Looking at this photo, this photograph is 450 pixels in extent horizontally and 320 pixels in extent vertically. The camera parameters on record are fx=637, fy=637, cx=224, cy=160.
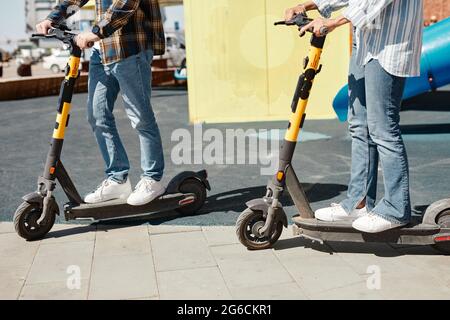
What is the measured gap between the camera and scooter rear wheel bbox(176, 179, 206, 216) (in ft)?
15.5

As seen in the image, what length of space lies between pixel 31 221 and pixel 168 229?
91 cm

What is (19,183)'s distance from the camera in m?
6.01

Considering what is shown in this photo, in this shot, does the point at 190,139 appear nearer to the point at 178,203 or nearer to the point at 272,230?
the point at 178,203

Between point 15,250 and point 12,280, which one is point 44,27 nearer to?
point 15,250

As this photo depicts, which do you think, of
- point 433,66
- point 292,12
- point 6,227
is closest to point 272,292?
point 292,12

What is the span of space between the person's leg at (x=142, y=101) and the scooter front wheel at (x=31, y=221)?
744 mm

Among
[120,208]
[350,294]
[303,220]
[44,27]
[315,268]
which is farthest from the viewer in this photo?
[120,208]

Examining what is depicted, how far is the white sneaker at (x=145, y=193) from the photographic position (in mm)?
4492

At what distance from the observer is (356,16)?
3.42 metres

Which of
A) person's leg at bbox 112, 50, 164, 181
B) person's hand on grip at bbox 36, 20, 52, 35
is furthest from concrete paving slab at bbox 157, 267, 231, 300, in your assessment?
person's hand on grip at bbox 36, 20, 52, 35

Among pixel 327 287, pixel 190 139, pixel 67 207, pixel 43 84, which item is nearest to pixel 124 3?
pixel 67 207

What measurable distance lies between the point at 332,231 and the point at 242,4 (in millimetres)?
6721

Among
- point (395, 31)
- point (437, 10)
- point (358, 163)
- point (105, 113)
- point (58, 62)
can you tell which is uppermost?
point (395, 31)

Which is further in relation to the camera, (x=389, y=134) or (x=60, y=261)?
(x=60, y=261)
